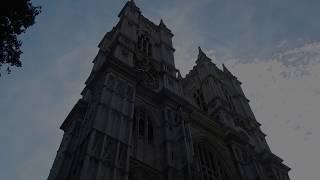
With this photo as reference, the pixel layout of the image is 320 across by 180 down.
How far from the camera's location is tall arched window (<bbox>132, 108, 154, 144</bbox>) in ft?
64.6

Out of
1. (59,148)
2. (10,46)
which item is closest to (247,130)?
(59,148)

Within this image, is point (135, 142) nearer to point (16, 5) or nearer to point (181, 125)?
point (181, 125)

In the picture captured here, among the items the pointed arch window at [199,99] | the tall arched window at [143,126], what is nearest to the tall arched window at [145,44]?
the pointed arch window at [199,99]

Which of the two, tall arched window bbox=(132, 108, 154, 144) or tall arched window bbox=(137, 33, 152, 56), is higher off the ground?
tall arched window bbox=(137, 33, 152, 56)

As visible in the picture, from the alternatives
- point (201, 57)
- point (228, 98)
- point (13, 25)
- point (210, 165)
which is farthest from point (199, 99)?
point (13, 25)

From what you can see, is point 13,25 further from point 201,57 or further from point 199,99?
point 201,57

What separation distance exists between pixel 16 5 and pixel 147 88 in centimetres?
1391

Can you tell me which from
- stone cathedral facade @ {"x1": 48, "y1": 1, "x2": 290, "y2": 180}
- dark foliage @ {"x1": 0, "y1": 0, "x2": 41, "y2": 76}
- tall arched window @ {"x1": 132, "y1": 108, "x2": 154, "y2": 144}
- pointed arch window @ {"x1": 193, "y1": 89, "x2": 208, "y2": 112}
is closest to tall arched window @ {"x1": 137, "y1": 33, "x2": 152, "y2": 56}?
stone cathedral facade @ {"x1": 48, "y1": 1, "x2": 290, "y2": 180}

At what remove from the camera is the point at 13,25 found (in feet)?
32.8

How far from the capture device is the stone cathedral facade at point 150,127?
16406 mm

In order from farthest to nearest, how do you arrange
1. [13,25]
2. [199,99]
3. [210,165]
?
[199,99], [210,165], [13,25]

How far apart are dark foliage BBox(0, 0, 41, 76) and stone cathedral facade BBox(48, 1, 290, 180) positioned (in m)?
5.60

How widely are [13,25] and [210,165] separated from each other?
15217 millimetres

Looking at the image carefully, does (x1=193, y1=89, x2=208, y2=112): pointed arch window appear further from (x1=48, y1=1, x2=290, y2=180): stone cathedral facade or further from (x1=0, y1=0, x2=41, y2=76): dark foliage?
(x1=0, y1=0, x2=41, y2=76): dark foliage
